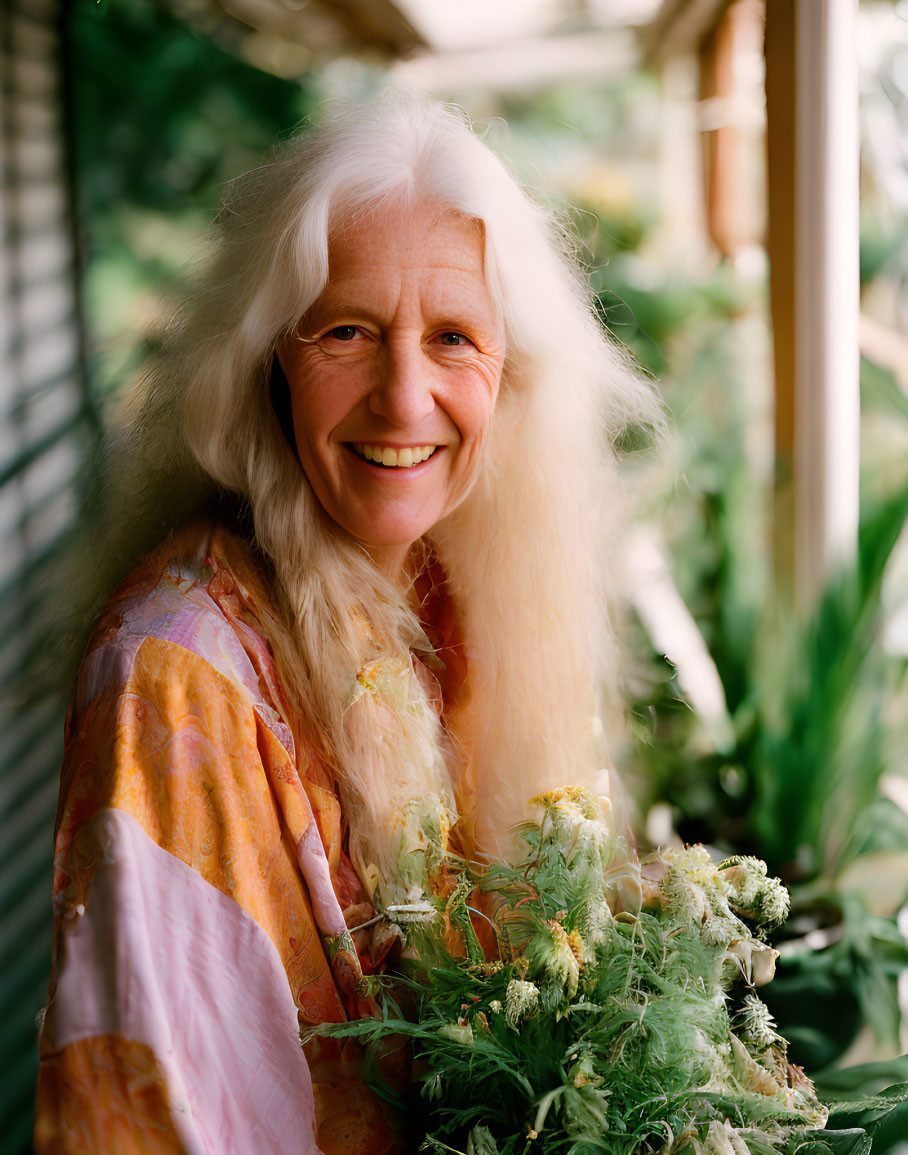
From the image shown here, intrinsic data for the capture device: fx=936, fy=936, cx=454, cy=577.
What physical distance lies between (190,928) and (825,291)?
2210 mm

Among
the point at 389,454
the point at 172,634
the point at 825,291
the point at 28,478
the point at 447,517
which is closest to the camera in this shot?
the point at 172,634

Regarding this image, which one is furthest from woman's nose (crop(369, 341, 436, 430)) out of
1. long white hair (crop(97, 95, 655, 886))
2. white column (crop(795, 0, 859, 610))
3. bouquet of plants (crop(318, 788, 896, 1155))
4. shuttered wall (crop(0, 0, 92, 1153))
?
white column (crop(795, 0, 859, 610))

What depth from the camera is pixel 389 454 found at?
1.02 m

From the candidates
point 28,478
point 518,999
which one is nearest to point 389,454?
point 518,999

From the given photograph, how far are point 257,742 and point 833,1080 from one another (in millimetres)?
958

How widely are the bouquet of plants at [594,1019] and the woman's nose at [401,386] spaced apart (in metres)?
0.41

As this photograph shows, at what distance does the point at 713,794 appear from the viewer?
237 cm

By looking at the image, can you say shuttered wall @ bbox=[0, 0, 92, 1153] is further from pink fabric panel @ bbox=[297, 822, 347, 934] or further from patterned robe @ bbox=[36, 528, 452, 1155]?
pink fabric panel @ bbox=[297, 822, 347, 934]

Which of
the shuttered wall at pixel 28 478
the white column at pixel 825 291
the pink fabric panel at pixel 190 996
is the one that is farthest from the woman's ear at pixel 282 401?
the white column at pixel 825 291

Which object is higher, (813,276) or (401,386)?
(813,276)

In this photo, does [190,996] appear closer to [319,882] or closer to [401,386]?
[319,882]

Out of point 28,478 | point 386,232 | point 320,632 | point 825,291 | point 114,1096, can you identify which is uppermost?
point 825,291

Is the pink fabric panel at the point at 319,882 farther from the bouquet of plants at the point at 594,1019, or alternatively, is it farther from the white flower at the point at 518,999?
the white flower at the point at 518,999

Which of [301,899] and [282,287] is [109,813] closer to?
[301,899]
